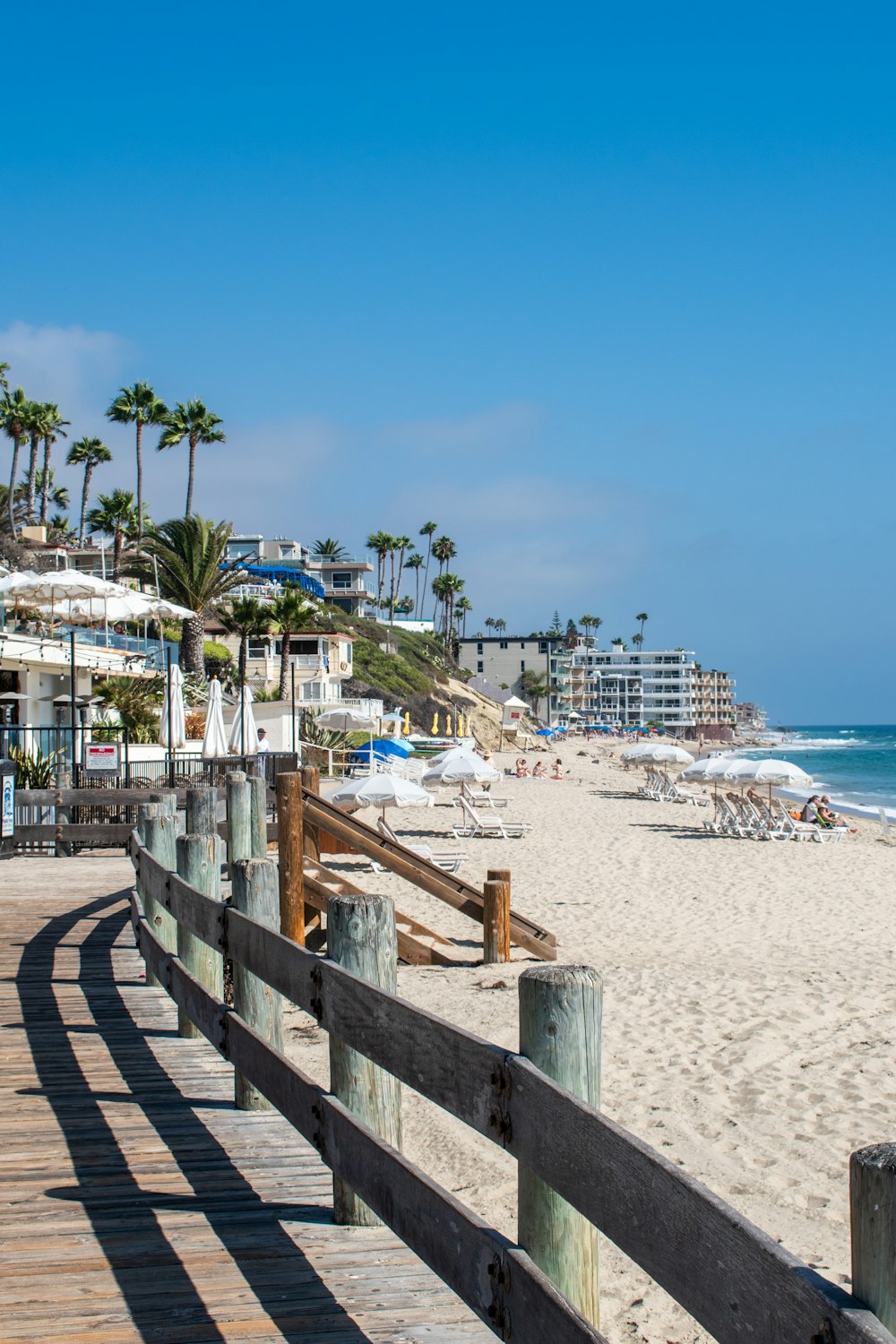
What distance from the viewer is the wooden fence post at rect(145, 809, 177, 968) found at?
7.51 meters

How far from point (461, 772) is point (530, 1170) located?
25.6 m

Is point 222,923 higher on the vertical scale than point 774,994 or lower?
higher

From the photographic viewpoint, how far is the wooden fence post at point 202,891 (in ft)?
20.8

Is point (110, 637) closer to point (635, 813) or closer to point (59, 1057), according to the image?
point (635, 813)

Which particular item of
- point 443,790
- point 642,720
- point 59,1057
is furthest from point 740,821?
point 642,720

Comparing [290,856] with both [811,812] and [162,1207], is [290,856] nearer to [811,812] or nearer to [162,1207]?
[162,1207]

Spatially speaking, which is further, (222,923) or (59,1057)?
(59,1057)

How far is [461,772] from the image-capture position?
2825 centimetres

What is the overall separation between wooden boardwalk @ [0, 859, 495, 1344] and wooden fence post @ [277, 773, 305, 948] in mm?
3162

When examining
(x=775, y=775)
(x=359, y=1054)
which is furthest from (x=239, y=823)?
(x=775, y=775)

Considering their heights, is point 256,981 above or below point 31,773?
below

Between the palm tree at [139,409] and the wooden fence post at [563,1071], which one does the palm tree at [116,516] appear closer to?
the palm tree at [139,409]

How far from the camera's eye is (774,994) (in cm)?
1181

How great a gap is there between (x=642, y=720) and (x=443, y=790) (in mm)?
156727
